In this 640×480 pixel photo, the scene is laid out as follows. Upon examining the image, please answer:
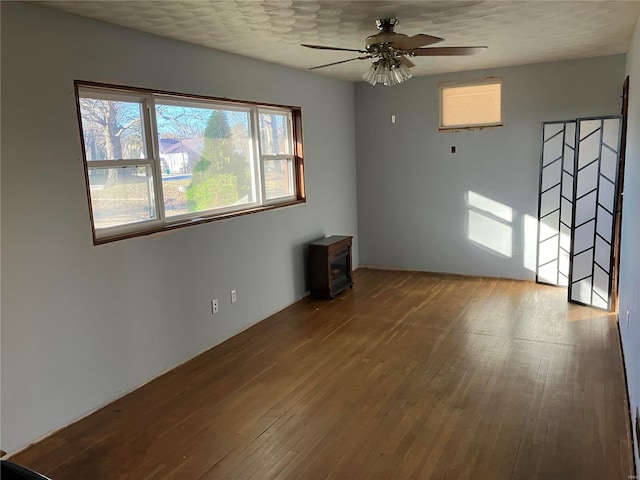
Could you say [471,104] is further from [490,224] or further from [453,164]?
[490,224]

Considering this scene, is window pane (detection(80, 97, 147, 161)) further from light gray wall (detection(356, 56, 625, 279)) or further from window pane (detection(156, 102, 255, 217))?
light gray wall (detection(356, 56, 625, 279))

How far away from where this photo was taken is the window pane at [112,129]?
122 inches

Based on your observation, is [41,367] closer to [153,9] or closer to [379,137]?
[153,9]

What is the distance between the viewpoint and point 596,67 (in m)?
5.00

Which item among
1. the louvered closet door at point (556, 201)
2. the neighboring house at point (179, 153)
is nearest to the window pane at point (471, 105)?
the louvered closet door at point (556, 201)

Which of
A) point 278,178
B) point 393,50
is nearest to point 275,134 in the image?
point 278,178

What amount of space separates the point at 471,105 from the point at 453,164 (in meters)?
0.69

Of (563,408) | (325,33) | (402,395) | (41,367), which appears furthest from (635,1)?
(41,367)

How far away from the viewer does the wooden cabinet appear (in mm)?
5164

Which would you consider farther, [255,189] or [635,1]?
[255,189]

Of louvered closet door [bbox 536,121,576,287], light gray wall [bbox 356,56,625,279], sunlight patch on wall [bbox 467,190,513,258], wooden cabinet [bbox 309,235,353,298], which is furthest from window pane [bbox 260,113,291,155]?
louvered closet door [bbox 536,121,576,287]

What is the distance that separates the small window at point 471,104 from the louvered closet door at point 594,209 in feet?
3.66

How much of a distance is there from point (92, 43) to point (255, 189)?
2.00 m

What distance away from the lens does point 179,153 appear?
382 cm
